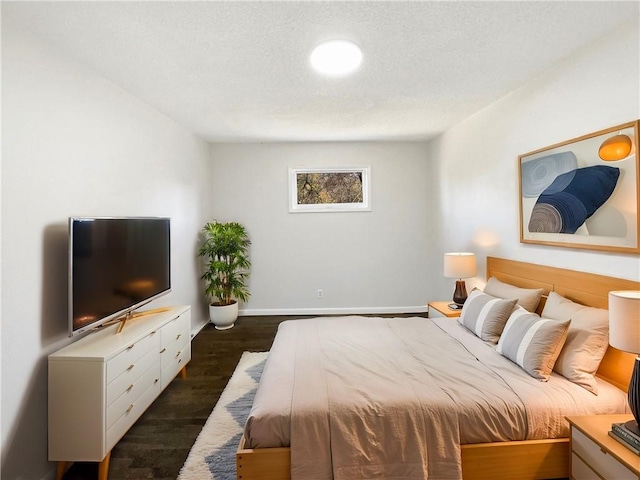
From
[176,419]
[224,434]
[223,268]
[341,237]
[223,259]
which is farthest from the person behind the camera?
[341,237]

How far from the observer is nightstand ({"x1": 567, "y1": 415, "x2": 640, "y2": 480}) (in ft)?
4.29

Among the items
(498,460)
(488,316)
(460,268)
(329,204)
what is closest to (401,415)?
(498,460)

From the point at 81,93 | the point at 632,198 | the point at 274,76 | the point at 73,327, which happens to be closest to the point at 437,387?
the point at 632,198

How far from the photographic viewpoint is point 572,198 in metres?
2.19

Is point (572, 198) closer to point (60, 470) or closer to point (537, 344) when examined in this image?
point (537, 344)

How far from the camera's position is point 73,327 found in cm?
188

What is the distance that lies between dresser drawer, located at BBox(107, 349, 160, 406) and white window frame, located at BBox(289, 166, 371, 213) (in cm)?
291

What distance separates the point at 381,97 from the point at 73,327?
3.00 metres

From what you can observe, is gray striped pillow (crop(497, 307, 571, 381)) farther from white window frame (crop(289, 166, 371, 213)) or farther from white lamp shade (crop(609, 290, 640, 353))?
white window frame (crop(289, 166, 371, 213))

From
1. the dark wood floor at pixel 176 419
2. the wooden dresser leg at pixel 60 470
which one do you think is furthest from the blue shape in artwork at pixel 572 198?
the wooden dresser leg at pixel 60 470

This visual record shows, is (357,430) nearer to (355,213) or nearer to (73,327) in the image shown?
(73,327)

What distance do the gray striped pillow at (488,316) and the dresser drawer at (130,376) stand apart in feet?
8.24

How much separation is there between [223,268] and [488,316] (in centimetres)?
314

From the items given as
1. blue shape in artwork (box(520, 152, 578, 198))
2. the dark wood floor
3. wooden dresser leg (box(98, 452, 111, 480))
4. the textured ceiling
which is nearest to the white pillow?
blue shape in artwork (box(520, 152, 578, 198))
